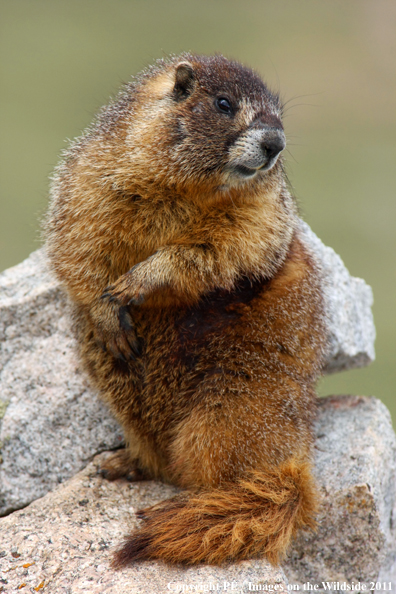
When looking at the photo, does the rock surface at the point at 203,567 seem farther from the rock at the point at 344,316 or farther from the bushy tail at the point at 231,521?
the rock at the point at 344,316

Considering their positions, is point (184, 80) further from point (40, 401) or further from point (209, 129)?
point (40, 401)

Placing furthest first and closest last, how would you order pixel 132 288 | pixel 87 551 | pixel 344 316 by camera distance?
pixel 344 316 < pixel 132 288 < pixel 87 551

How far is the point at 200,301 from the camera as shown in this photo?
318cm

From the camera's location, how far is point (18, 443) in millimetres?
3473

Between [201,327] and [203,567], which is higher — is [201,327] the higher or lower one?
the higher one

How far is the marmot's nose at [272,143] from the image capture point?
2.94m

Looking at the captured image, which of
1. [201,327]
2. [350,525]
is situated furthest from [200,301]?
[350,525]

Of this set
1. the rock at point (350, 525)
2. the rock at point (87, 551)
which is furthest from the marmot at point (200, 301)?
the rock at point (350, 525)

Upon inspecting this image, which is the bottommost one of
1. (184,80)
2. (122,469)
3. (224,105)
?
(122,469)

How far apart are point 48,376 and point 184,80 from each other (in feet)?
5.82

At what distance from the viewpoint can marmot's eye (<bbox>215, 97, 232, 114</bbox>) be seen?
310 centimetres

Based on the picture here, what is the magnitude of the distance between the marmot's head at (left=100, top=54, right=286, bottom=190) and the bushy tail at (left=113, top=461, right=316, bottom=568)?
4.51 feet

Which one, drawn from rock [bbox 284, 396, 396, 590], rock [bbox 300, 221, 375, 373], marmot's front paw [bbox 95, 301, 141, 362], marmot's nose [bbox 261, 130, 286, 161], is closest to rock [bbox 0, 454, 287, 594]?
rock [bbox 284, 396, 396, 590]

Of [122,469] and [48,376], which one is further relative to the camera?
[48,376]
